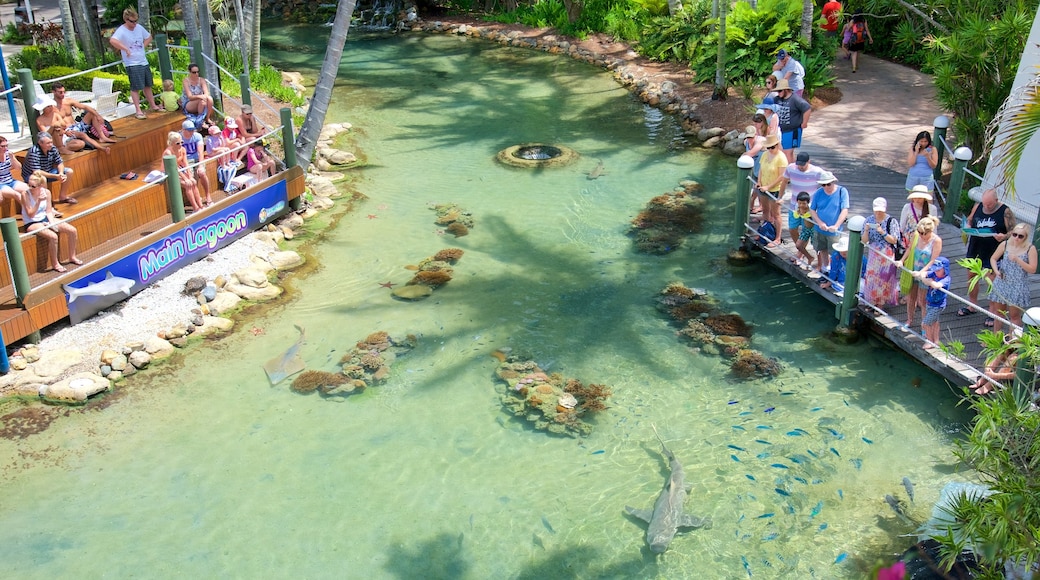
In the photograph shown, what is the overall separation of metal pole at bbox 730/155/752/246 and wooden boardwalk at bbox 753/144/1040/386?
48 cm

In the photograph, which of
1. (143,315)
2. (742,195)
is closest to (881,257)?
(742,195)

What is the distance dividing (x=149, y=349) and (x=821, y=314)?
7732 mm

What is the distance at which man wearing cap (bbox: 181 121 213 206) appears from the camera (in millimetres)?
12344

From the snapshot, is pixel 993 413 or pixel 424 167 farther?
pixel 424 167

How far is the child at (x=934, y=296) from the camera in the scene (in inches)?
359

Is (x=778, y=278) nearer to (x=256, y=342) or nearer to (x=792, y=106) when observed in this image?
(x=792, y=106)

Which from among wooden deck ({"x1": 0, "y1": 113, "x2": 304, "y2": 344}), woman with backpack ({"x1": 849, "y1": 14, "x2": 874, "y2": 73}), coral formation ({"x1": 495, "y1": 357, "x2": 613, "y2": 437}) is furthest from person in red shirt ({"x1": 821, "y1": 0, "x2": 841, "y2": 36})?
coral formation ({"x1": 495, "y1": 357, "x2": 613, "y2": 437})

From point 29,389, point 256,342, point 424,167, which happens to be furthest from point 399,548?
point 424,167

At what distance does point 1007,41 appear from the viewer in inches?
482

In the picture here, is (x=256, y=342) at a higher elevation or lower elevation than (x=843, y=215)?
lower

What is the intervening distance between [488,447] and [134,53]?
29.9 ft

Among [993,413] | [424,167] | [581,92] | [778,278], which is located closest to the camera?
[993,413]

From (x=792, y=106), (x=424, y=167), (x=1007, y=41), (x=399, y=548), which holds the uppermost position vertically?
(x=1007, y=41)

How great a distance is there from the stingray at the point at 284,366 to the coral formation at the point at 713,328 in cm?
302
